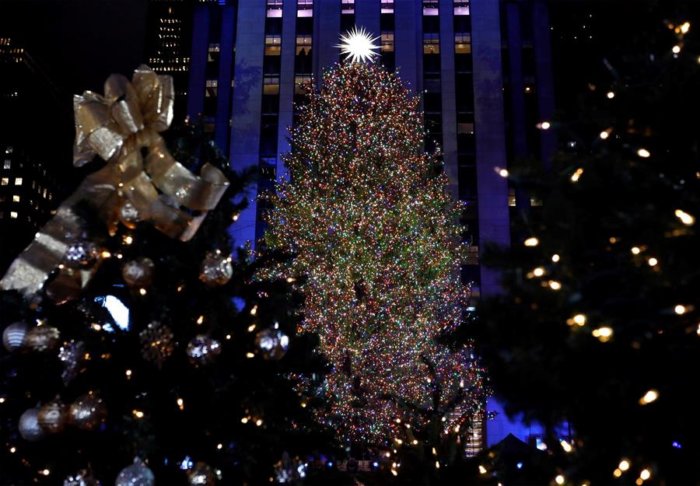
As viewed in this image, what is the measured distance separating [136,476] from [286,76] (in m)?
29.2

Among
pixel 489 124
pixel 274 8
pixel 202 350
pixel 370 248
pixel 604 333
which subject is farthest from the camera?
pixel 274 8

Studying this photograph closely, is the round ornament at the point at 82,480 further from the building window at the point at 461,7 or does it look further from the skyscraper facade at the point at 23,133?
the skyscraper facade at the point at 23,133

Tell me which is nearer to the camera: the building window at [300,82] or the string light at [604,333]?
the string light at [604,333]

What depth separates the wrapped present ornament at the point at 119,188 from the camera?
3.99 m

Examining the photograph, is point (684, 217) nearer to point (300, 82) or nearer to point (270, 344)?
point (270, 344)

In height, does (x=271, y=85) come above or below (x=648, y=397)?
above

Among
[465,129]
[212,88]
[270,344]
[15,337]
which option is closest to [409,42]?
[465,129]

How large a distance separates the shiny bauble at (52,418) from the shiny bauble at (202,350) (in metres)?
0.84

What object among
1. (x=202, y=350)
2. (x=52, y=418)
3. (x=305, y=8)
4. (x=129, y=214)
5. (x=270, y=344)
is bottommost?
(x=52, y=418)

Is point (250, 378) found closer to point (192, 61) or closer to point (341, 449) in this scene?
point (341, 449)

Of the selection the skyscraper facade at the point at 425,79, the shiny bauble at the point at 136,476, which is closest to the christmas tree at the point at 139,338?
the shiny bauble at the point at 136,476

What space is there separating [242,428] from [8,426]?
161 cm

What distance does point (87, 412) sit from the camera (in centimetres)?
369

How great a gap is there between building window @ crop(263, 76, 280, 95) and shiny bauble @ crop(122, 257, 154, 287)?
28.2 m
